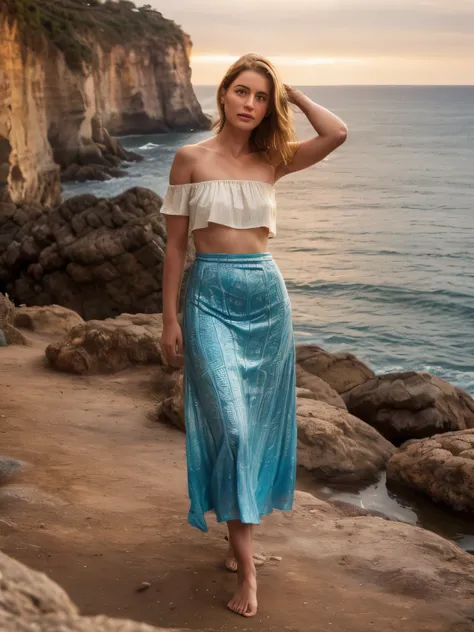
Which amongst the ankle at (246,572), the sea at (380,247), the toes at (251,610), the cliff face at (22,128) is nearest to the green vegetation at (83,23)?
the cliff face at (22,128)

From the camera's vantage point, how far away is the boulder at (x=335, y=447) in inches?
242

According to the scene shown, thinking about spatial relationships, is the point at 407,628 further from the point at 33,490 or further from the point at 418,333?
the point at 418,333

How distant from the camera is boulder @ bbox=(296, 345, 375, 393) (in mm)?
9398

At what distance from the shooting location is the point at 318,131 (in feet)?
11.9

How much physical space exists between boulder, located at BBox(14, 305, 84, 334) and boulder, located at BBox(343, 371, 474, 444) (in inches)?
147

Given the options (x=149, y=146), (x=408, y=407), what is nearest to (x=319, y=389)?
(x=408, y=407)

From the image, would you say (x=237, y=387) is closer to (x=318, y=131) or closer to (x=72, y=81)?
(x=318, y=131)

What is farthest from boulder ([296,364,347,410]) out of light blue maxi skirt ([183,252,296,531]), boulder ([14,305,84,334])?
light blue maxi skirt ([183,252,296,531])

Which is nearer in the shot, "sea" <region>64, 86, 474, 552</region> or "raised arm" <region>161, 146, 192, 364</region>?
"raised arm" <region>161, 146, 192, 364</region>

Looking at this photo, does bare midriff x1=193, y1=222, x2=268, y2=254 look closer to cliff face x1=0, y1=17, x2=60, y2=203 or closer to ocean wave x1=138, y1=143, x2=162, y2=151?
cliff face x1=0, y1=17, x2=60, y2=203

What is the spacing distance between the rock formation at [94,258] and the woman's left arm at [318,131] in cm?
1264

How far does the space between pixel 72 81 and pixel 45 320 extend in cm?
2404

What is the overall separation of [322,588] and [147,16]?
190 feet

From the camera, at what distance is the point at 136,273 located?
16.3 m
